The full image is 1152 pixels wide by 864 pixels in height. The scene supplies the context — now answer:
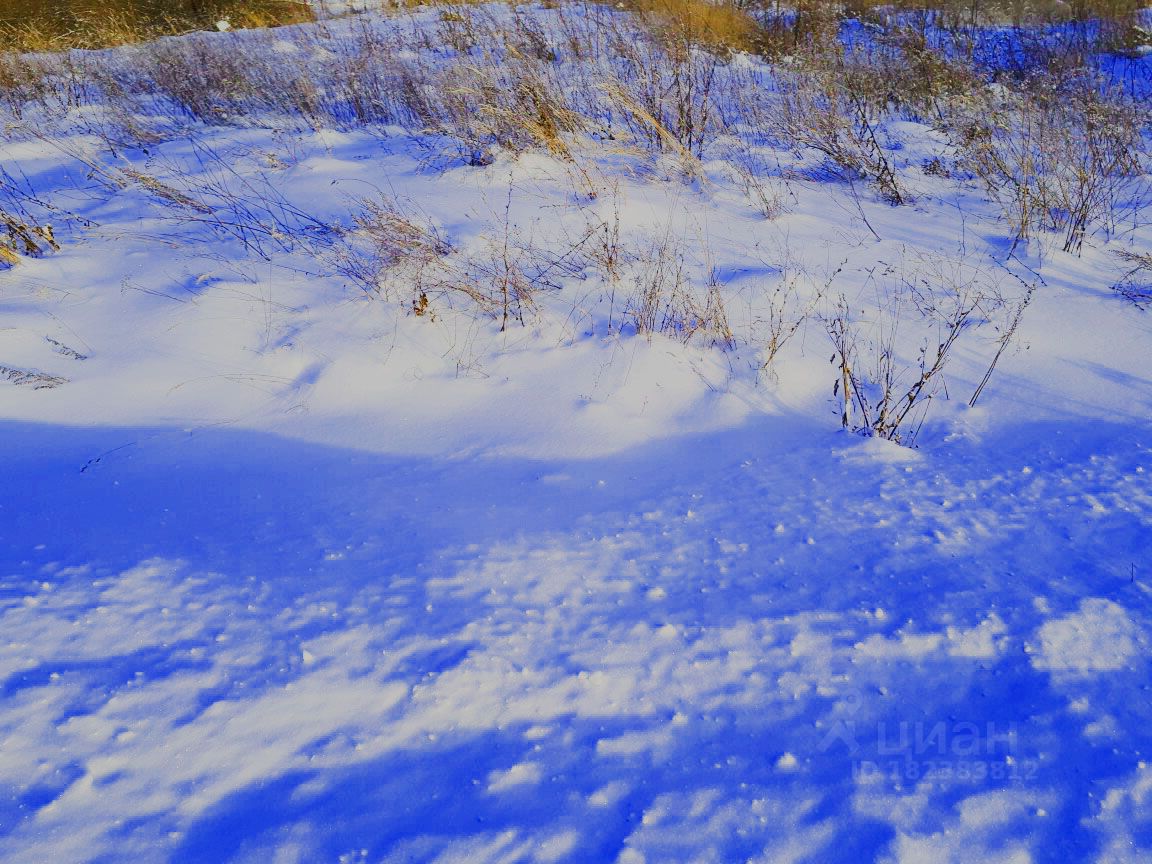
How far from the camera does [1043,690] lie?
60.8 inches

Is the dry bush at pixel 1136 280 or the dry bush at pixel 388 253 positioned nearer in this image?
the dry bush at pixel 388 253

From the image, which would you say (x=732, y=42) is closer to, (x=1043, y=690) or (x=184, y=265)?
(x=184, y=265)

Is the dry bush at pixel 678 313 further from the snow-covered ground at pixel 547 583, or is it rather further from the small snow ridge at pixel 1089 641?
the small snow ridge at pixel 1089 641

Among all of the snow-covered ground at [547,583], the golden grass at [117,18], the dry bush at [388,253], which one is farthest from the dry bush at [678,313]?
the golden grass at [117,18]

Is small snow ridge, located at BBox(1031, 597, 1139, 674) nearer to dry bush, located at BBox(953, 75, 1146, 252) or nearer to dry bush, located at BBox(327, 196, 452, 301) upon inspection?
dry bush, located at BBox(327, 196, 452, 301)

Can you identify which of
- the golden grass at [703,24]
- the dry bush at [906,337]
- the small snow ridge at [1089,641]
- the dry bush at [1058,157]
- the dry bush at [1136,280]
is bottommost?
the small snow ridge at [1089,641]

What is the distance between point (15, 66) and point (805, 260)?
311 inches

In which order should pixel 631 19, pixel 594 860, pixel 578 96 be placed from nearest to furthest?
1. pixel 594 860
2. pixel 578 96
3. pixel 631 19

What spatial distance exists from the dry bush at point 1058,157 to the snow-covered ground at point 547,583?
0.69 m

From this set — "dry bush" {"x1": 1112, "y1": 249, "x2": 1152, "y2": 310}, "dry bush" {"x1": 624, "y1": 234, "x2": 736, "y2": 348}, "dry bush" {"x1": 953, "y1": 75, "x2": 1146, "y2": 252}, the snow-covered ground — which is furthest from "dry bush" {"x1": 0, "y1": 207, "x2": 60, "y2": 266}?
"dry bush" {"x1": 1112, "y1": 249, "x2": 1152, "y2": 310}

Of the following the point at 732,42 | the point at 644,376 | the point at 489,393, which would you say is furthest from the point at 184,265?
the point at 732,42

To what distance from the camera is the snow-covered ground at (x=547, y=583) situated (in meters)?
1.31

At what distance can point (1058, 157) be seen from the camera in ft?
14.5

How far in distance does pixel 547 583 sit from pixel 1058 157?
4.63 m
